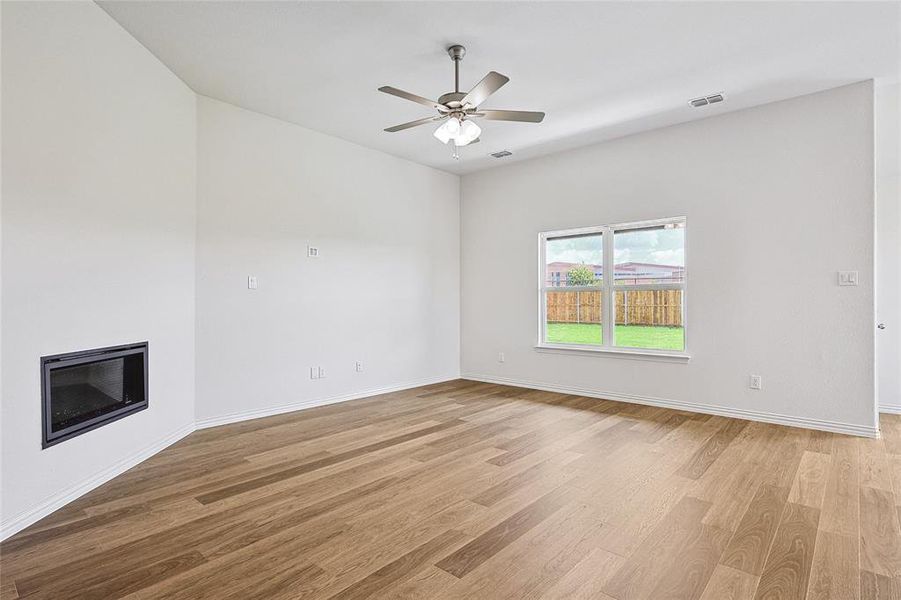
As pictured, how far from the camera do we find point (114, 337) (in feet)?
9.86

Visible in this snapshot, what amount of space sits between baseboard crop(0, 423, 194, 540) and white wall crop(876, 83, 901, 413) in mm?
6647

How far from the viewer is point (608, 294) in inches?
212

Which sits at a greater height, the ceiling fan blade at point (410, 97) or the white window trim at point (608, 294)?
the ceiling fan blade at point (410, 97)

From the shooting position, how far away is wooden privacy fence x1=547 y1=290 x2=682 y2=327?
16.1 feet

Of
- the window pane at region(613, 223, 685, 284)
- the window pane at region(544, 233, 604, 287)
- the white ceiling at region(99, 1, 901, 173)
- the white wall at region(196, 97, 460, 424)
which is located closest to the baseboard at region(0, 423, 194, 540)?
the white wall at region(196, 97, 460, 424)

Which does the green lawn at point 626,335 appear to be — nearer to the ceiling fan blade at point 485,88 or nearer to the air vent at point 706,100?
the air vent at point 706,100

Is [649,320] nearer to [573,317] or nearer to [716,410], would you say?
[573,317]

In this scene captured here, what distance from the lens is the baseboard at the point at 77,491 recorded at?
2250mm

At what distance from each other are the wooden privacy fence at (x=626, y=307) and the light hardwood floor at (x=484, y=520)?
1.44 m

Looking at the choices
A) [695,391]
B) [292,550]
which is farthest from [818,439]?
[292,550]

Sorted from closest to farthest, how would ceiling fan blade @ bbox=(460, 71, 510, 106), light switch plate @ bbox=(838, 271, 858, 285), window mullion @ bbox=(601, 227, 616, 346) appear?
1. ceiling fan blade @ bbox=(460, 71, 510, 106)
2. light switch plate @ bbox=(838, 271, 858, 285)
3. window mullion @ bbox=(601, 227, 616, 346)

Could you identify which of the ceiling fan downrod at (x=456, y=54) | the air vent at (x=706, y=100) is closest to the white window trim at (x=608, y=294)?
the air vent at (x=706, y=100)

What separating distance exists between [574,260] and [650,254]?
92 cm

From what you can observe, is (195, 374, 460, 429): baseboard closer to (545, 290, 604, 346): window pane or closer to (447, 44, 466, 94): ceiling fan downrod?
(545, 290, 604, 346): window pane
